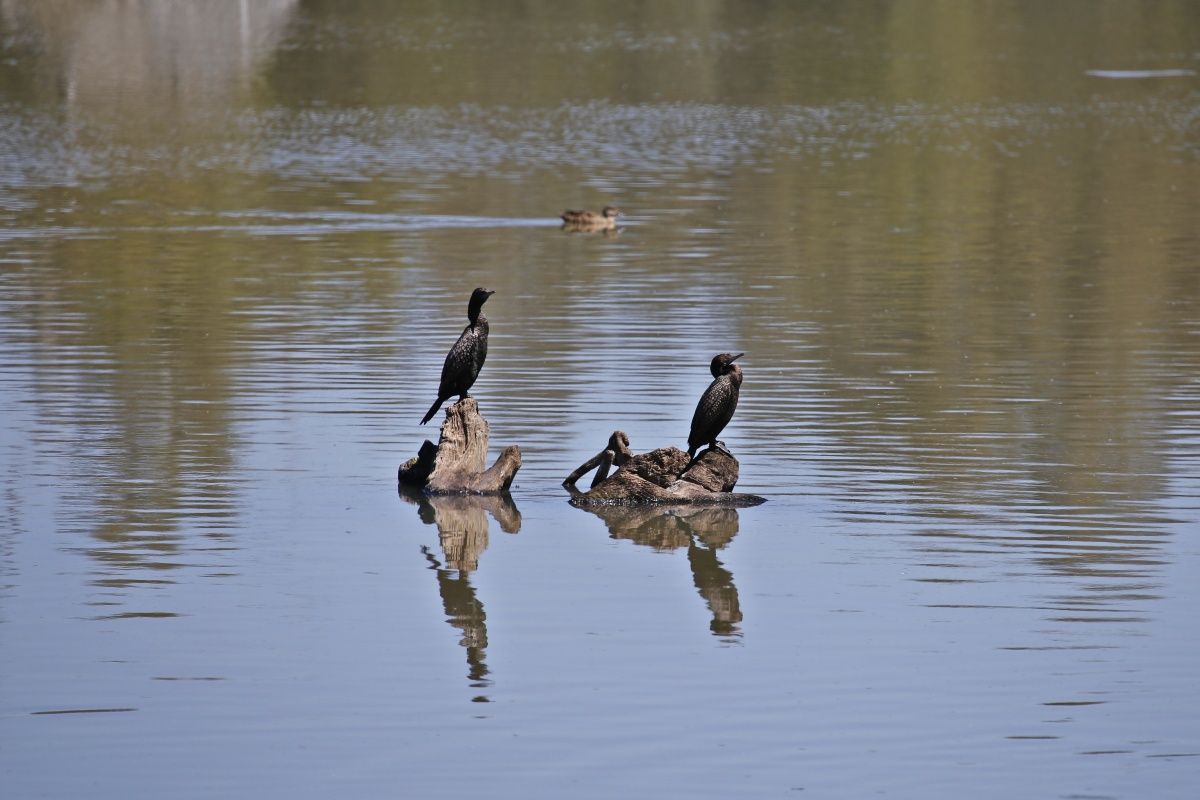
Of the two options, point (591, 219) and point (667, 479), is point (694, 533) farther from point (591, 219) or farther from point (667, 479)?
point (591, 219)

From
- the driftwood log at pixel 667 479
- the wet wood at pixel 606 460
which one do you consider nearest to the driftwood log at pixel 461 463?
the wet wood at pixel 606 460

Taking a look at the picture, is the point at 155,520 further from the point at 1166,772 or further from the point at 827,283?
the point at 827,283

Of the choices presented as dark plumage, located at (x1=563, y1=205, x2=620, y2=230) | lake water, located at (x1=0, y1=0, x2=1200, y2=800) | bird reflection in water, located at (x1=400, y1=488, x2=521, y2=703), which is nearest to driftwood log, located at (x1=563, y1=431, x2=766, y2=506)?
lake water, located at (x1=0, y1=0, x2=1200, y2=800)

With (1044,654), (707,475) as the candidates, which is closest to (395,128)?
(707,475)

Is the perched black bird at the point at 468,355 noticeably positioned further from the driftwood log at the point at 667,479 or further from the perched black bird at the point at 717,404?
the perched black bird at the point at 717,404

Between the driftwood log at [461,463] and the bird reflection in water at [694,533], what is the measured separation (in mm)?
638

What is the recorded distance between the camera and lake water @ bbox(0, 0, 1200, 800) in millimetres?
8953

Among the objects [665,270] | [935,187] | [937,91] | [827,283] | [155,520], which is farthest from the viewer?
[937,91]

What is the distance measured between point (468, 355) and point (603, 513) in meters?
1.36

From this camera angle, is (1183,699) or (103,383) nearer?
(1183,699)

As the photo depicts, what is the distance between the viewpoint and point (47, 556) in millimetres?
12117

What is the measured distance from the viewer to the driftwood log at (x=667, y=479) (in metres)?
13.3

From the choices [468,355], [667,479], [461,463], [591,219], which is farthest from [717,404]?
[591,219]

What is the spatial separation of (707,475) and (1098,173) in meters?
25.7
